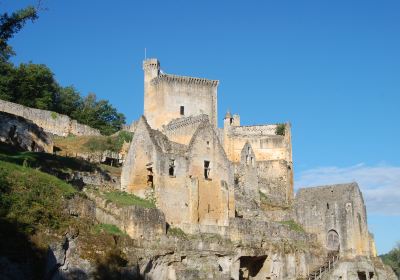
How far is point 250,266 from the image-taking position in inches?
1790

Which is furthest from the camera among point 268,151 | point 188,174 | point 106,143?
point 268,151

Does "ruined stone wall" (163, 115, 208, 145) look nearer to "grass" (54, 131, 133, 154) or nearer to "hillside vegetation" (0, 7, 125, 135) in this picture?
"grass" (54, 131, 133, 154)

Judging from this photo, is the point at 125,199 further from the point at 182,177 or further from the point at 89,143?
the point at 89,143

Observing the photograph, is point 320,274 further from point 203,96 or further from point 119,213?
point 203,96

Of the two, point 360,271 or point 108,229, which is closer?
point 108,229

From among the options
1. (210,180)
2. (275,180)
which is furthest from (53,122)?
(210,180)

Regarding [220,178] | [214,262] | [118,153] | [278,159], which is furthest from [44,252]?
[278,159]

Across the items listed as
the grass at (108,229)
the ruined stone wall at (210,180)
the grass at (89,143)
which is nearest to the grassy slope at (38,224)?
the grass at (108,229)

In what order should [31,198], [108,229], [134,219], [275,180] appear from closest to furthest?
[31,198]
[108,229]
[134,219]
[275,180]

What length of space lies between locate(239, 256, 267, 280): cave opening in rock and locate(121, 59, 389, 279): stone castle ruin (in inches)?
2.2

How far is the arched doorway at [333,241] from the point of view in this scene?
169 ft

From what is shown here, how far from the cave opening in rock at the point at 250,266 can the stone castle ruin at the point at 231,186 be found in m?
0.06

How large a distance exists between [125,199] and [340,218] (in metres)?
20.3

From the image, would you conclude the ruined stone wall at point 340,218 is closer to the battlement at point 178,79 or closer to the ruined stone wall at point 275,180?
the ruined stone wall at point 275,180
